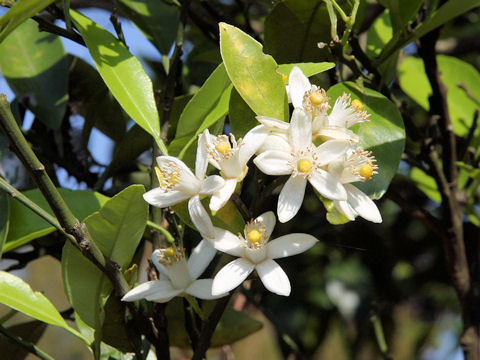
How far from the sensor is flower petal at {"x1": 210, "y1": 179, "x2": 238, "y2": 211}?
1.62ft

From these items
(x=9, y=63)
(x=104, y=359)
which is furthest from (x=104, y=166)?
(x=104, y=359)

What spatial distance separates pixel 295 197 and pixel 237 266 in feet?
0.27

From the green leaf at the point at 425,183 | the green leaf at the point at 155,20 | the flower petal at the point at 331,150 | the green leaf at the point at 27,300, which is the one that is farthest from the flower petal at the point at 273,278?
the green leaf at the point at 425,183

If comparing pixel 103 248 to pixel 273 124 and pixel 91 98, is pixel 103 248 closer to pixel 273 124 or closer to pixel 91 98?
pixel 273 124

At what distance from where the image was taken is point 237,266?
531 mm

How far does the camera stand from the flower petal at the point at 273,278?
20.3 inches

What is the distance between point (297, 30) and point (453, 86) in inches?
20.8

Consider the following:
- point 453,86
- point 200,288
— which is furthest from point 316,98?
point 453,86

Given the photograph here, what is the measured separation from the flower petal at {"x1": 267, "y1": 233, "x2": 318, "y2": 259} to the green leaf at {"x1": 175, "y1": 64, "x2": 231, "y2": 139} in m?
0.13

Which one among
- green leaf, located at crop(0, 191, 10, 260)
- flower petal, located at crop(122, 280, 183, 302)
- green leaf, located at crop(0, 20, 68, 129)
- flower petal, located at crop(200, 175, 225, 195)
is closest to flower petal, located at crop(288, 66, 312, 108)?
flower petal, located at crop(200, 175, 225, 195)

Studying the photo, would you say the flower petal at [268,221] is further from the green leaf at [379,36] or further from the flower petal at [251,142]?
the green leaf at [379,36]

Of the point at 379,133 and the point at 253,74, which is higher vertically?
the point at 253,74

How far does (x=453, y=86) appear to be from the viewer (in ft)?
3.56

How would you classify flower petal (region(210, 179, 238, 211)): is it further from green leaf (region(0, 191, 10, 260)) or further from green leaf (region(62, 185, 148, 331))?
green leaf (region(0, 191, 10, 260))
